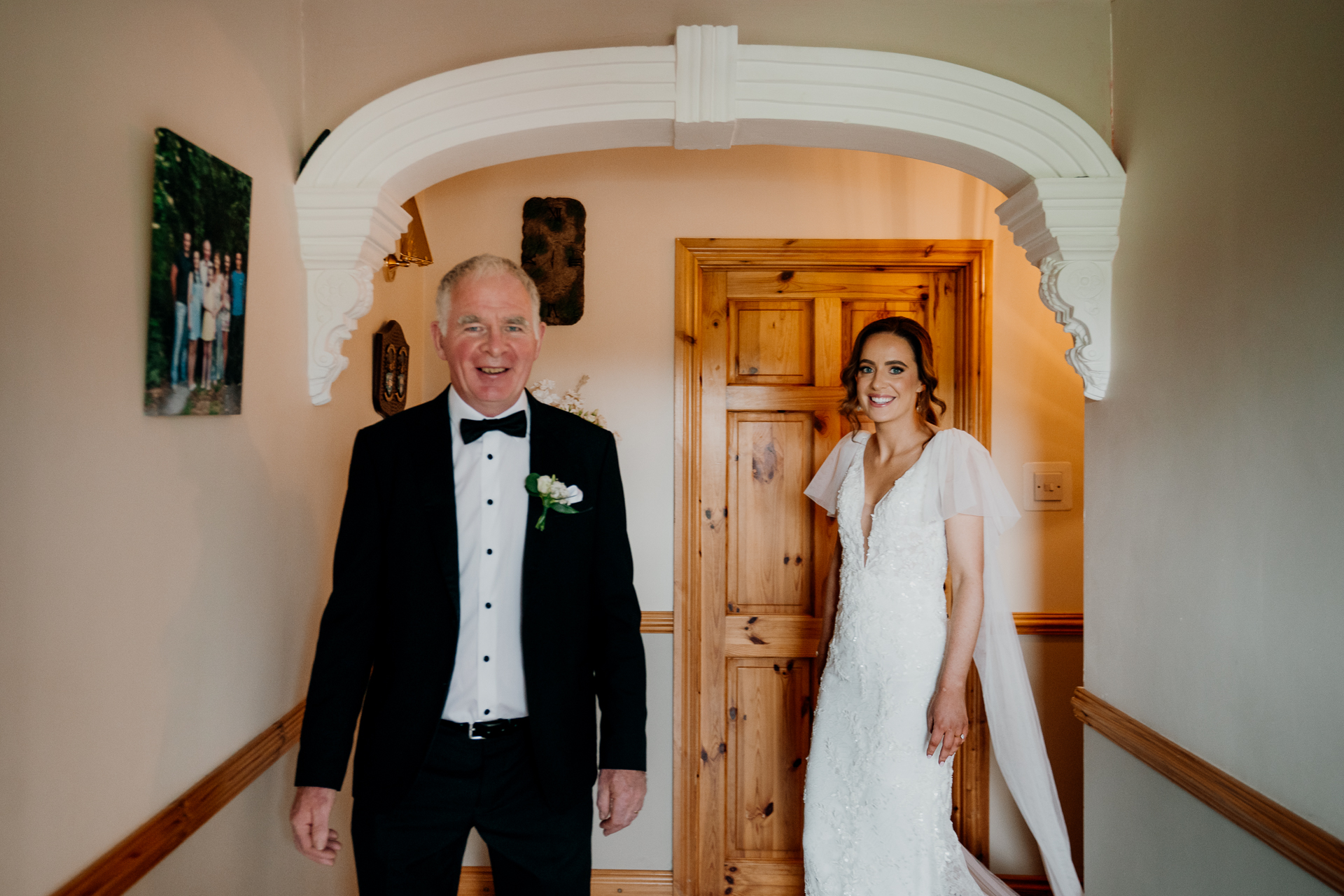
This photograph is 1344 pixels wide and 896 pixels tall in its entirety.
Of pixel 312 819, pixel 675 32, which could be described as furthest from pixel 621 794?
pixel 675 32

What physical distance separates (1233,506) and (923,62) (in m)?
1.17

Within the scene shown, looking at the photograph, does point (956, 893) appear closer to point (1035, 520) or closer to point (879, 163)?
point (1035, 520)

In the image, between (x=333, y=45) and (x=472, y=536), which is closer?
(x=472, y=536)

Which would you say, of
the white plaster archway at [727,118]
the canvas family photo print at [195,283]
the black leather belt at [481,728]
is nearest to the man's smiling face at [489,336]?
the canvas family photo print at [195,283]

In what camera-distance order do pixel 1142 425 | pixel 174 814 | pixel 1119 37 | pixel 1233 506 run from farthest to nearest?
pixel 1119 37, pixel 1142 425, pixel 1233 506, pixel 174 814

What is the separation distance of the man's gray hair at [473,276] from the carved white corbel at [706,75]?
633 mm

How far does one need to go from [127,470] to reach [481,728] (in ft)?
2.39

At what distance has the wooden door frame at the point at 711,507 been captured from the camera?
2.80m

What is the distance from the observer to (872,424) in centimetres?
273

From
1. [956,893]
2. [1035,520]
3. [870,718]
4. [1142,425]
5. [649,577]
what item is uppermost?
[1142,425]

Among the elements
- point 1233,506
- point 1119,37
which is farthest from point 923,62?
point 1233,506

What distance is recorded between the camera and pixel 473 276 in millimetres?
1492

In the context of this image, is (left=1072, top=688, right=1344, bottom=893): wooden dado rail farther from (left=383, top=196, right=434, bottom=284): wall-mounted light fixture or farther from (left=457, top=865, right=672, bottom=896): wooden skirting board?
(left=383, top=196, right=434, bottom=284): wall-mounted light fixture

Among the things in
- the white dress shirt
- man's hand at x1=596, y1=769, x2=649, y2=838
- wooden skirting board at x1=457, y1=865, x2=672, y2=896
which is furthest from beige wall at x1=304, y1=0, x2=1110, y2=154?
wooden skirting board at x1=457, y1=865, x2=672, y2=896
